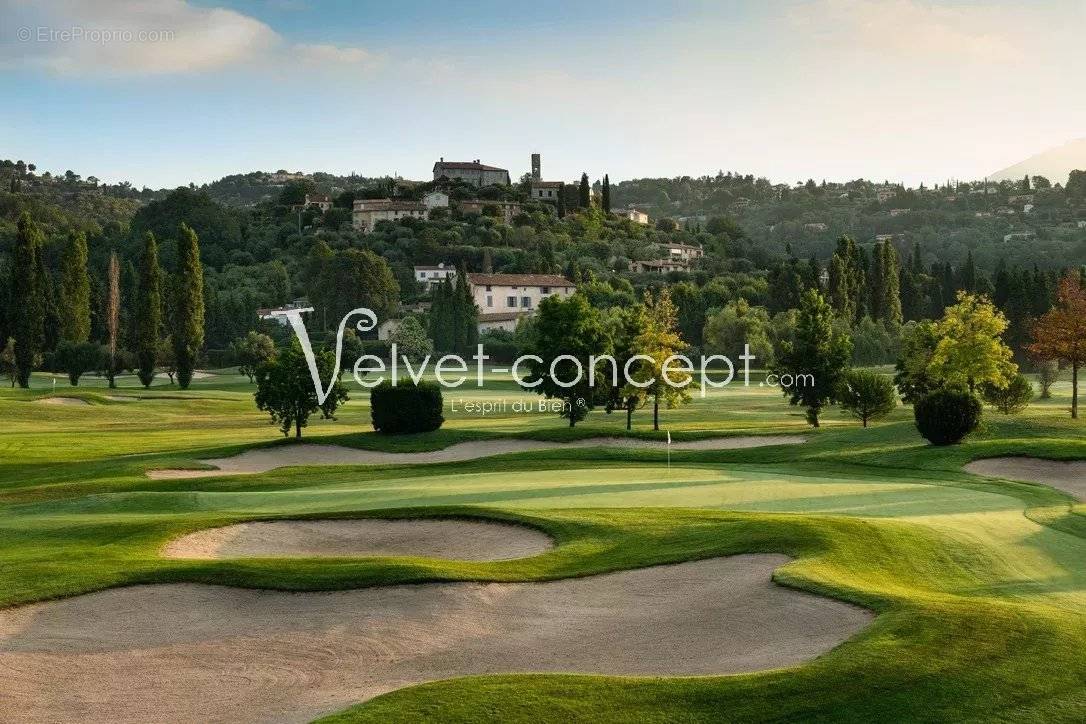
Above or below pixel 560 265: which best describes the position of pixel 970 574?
below

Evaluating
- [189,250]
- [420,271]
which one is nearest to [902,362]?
[189,250]

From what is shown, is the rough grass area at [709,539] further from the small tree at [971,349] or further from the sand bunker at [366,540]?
the small tree at [971,349]

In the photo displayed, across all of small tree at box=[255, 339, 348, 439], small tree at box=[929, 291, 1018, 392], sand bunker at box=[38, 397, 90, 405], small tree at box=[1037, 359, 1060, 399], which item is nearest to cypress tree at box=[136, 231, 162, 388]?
sand bunker at box=[38, 397, 90, 405]

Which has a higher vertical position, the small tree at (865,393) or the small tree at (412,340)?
the small tree at (412,340)

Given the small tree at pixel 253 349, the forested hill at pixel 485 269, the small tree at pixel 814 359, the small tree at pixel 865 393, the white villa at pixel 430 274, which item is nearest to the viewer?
the small tree at pixel 865 393

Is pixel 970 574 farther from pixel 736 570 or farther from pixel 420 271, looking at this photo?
pixel 420 271

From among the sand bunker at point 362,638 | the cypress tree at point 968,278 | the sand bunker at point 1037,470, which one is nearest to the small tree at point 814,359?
the sand bunker at point 1037,470

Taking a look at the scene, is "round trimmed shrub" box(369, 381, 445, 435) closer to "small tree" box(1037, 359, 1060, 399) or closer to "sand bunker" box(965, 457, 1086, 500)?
"sand bunker" box(965, 457, 1086, 500)
